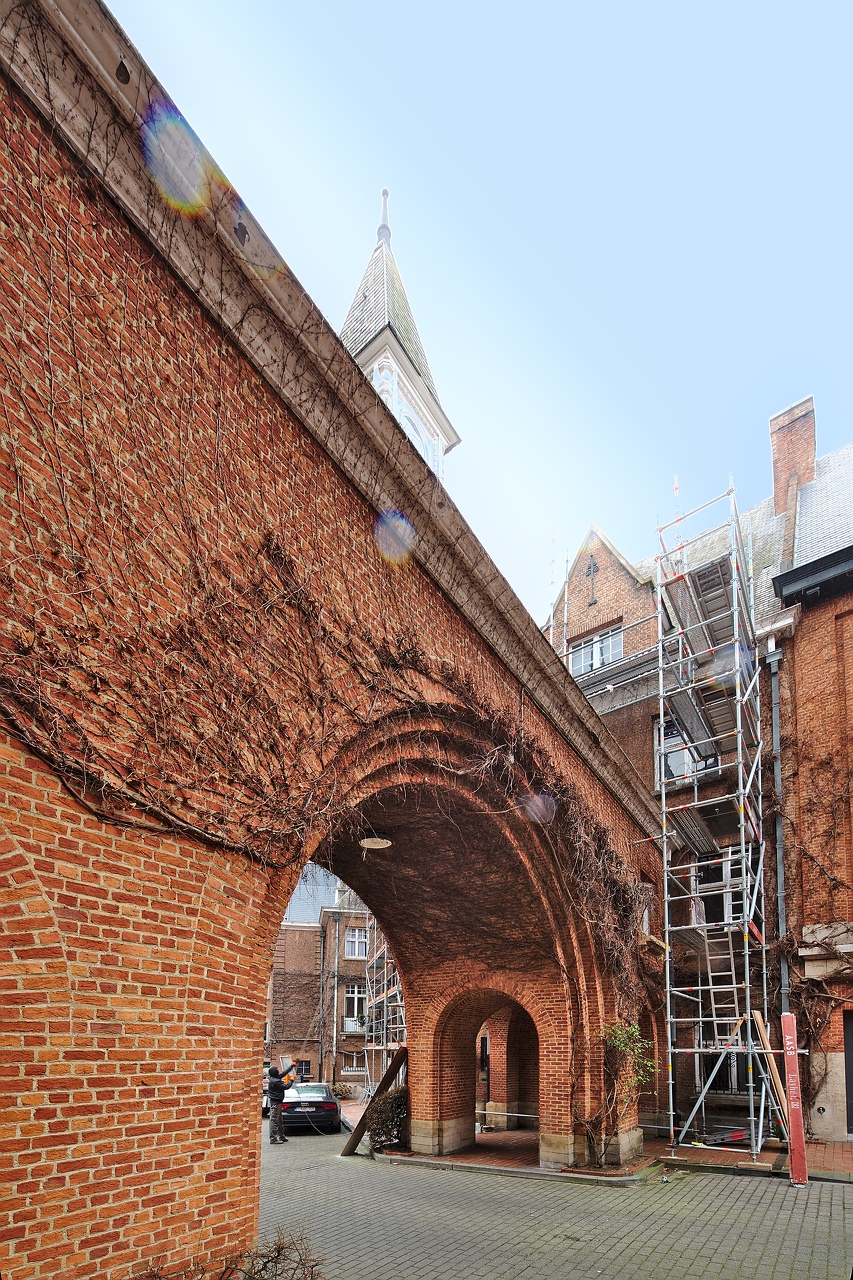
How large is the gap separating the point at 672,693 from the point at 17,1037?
1467cm

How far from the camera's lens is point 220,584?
18.5 ft

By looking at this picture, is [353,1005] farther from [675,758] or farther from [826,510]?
[826,510]

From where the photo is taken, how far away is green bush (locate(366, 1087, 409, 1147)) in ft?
47.6

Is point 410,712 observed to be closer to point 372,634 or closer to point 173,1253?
point 372,634

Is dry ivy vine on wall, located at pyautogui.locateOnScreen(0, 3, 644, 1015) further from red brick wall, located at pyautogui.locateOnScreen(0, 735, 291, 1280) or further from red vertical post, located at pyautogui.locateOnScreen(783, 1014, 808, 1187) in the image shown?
red vertical post, located at pyautogui.locateOnScreen(783, 1014, 808, 1187)

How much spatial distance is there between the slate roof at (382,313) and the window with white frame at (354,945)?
25107 mm

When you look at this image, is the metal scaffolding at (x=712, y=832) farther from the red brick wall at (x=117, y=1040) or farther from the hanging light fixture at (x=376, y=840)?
the red brick wall at (x=117, y=1040)

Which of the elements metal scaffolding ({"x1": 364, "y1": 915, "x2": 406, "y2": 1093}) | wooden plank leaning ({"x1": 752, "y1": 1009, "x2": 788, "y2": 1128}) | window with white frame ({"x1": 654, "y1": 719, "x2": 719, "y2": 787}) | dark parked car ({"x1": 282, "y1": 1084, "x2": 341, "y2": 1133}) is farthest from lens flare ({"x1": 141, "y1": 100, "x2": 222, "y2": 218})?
dark parked car ({"x1": 282, "y1": 1084, "x2": 341, "y2": 1133})

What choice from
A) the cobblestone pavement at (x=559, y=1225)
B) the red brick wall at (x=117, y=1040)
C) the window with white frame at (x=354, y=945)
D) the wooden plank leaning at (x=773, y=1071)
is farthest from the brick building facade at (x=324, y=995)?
the red brick wall at (x=117, y=1040)

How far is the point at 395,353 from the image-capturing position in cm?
1527

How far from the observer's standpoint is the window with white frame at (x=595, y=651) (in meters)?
23.2

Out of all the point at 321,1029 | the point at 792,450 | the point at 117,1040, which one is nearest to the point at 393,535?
the point at 117,1040

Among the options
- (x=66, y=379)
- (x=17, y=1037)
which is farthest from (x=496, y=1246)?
(x=66, y=379)

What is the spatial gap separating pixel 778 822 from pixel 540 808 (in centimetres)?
834
